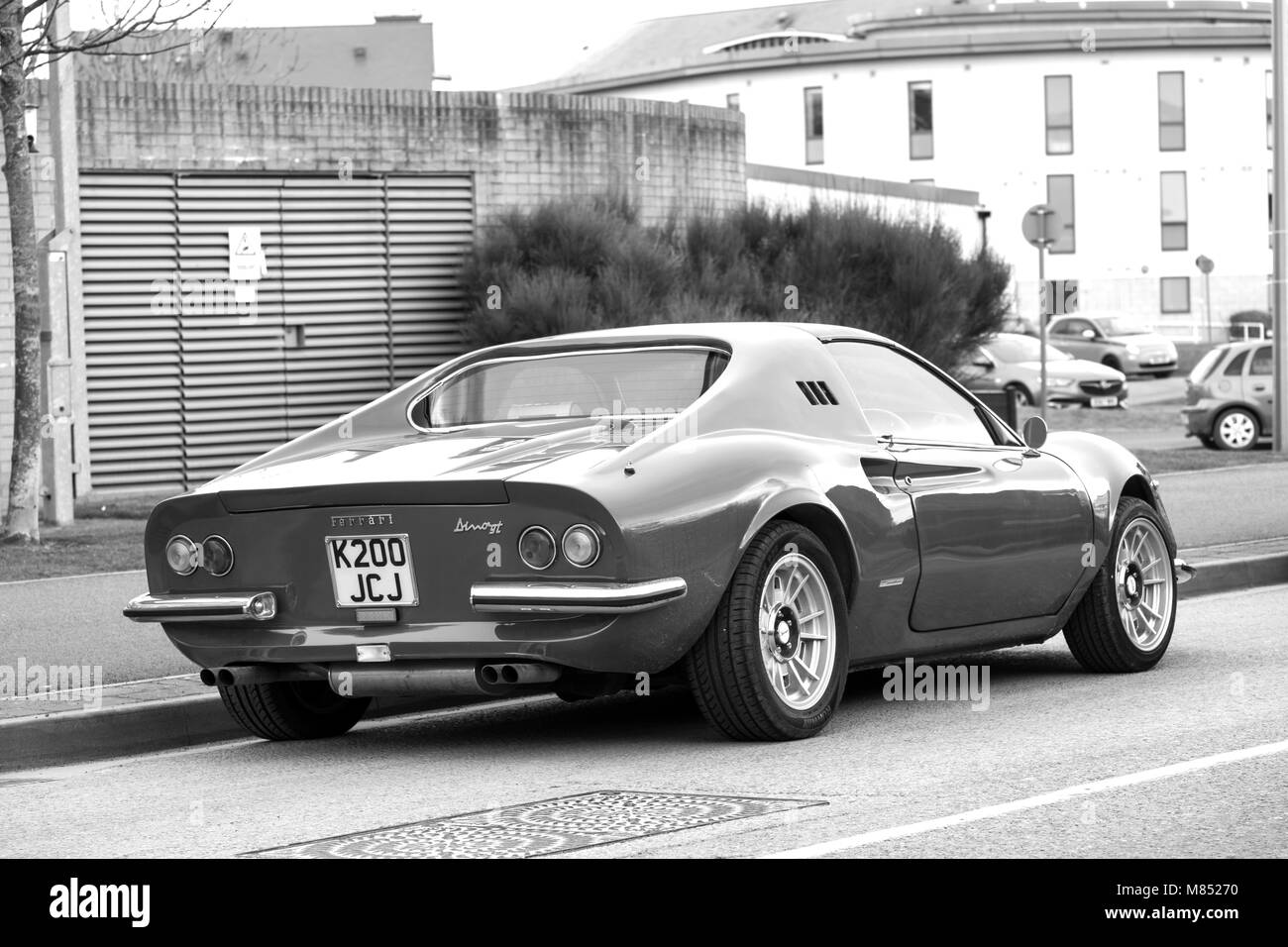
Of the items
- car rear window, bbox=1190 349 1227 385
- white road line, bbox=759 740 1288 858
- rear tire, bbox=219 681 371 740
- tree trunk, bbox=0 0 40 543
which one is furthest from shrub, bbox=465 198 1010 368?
white road line, bbox=759 740 1288 858

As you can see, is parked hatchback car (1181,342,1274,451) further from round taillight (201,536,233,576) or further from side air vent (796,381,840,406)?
round taillight (201,536,233,576)

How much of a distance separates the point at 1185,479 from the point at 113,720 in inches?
550

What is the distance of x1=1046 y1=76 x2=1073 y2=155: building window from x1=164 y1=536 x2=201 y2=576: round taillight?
56.2 meters

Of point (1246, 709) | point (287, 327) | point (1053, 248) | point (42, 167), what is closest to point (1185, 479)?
point (287, 327)

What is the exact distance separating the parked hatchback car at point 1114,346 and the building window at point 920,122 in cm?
1682

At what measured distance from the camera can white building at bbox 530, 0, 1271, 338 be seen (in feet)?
200

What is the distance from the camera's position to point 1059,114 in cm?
6122

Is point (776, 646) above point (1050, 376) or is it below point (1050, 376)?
below

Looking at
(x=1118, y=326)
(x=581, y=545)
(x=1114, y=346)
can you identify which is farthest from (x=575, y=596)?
(x=1118, y=326)

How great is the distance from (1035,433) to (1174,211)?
56.0m

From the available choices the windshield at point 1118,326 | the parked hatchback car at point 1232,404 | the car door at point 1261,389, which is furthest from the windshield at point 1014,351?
the windshield at point 1118,326

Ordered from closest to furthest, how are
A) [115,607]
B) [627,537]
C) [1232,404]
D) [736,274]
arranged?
[627,537]
[115,607]
[736,274]
[1232,404]

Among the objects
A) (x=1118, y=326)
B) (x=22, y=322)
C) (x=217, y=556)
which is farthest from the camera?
(x=1118, y=326)

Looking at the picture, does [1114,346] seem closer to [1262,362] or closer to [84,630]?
[1262,362]
